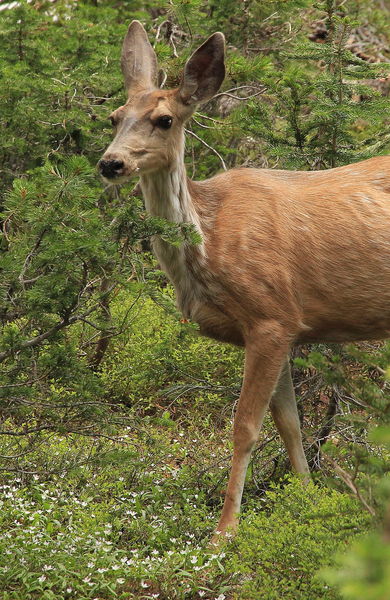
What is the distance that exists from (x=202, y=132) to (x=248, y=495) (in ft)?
13.2

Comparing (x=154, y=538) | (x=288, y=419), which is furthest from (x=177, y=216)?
(x=154, y=538)

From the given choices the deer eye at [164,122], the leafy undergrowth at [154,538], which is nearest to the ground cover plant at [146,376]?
the leafy undergrowth at [154,538]

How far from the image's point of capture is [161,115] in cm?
562

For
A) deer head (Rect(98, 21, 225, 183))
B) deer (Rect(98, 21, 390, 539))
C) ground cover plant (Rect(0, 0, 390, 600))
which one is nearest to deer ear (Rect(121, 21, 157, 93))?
deer head (Rect(98, 21, 225, 183))

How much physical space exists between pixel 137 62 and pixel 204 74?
2.15ft

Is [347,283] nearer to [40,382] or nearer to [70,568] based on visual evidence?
[40,382]

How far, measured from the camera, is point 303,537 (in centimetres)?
455

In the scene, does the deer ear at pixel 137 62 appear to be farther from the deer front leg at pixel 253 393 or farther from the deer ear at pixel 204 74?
the deer front leg at pixel 253 393

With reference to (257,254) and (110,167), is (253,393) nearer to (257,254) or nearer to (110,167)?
(257,254)

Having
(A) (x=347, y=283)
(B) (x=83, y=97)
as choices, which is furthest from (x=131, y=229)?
(B) (x=83, y=97)

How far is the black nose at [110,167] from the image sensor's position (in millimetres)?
5180

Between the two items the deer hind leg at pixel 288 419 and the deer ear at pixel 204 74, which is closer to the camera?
the deer ear at pixel 204 74

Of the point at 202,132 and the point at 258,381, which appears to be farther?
the point at 202,132

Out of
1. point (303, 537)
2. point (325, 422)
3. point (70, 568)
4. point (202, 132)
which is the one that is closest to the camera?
point (303, 537)
